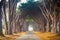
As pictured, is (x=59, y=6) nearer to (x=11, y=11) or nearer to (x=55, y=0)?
(x=55, y=0)

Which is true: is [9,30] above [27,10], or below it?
below

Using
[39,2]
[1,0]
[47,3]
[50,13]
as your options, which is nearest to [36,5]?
[39,2]

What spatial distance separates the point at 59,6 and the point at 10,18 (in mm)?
8113

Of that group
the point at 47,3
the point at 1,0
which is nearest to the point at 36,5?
the point at 47,3

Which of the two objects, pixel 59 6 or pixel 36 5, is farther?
pixel 36 5

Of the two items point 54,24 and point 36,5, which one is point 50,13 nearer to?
point 54,24

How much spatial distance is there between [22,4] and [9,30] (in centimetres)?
1722

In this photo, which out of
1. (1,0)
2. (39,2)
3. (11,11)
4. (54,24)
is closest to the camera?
(1,0)

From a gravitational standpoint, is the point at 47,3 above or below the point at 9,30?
above

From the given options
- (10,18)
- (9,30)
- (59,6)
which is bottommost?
(9,30)

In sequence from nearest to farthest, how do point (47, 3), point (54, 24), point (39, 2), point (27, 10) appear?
point (54, 24)
point (47, 3)
point (39, 2)
point (27, 10)

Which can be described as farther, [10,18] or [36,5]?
[36,5]

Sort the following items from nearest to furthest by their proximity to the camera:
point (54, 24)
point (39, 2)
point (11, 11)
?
point (11, 11), point (54, 24), point (39, 2)

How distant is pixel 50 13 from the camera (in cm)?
3180
